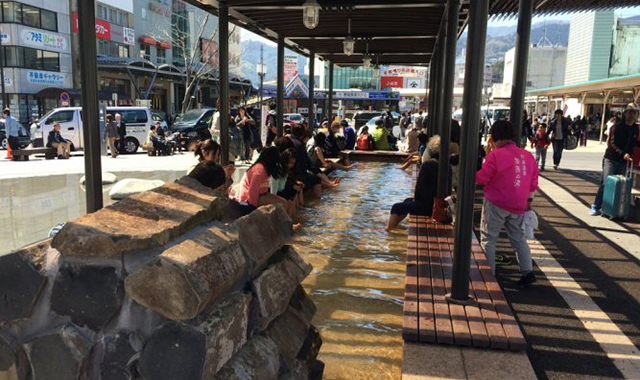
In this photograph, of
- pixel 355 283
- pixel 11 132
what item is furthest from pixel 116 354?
pixel 11 132

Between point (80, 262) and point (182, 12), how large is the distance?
5726 centimetres

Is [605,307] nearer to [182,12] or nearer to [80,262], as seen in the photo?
[80,262]

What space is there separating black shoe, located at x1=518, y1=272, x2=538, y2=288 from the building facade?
124 ft

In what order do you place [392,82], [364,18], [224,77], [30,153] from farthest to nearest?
[392,82]
[30,153]
[364,18]
[224,77]

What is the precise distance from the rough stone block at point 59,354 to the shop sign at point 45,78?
130 feet

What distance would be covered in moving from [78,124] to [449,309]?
1899 cm

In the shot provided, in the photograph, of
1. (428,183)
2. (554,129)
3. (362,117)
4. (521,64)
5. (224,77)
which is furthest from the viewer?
(362,117)

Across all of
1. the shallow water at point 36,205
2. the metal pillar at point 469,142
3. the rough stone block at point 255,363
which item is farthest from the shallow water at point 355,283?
the shallow water at point 36,205

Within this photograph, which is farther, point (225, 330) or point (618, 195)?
point (618, 195)

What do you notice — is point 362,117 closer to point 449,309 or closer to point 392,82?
point 449,309

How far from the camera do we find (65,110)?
19.6m

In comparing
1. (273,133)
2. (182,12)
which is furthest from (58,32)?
(273,133)

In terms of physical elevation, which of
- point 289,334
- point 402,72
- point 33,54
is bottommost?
point 289,334

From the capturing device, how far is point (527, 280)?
16.1 ft
